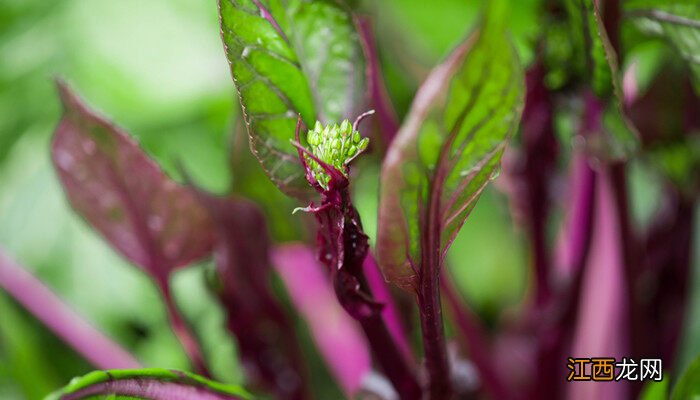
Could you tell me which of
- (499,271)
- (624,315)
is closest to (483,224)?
(499,271)

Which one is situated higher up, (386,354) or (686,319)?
(386,354)

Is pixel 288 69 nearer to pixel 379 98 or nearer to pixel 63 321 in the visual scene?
pixel 379 98

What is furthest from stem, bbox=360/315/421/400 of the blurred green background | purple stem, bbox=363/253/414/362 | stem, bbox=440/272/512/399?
the blurred green background

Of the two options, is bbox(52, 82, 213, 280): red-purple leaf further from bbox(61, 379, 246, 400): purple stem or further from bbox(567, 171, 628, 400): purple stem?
bbox(567, 171, 628, 400): purple stem

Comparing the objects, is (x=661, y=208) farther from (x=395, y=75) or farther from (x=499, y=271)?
(x=395, y=75)

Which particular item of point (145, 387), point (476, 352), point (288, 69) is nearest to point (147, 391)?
point (145, 387)

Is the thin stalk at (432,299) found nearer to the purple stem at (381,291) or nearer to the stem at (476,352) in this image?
the purple stem at (381,291)

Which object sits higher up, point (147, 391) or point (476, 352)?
point (147, 391)
